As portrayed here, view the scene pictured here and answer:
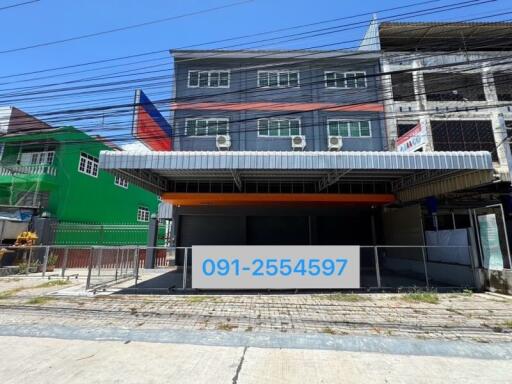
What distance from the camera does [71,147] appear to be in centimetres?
1992

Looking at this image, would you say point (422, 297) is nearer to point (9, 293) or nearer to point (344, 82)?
point (9, 293)

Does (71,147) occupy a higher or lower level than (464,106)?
lower

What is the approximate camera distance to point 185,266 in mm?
8852

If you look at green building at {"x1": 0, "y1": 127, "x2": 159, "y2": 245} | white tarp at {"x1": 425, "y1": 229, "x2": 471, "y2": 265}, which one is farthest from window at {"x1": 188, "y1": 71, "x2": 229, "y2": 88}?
white tarp at {"x1": 425, "y1": 229, "x2": 471, "y2": 265}

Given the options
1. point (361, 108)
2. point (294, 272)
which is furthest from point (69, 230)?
point (361, 108)

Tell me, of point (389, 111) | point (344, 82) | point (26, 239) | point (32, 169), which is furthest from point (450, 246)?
point (32, 169)

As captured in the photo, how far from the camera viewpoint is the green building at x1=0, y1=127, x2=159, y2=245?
18031 mm

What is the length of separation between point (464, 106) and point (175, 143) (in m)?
18.7

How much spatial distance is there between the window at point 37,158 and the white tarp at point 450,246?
2190cm

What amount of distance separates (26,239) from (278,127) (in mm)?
14540

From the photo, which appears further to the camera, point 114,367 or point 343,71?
point 343,71

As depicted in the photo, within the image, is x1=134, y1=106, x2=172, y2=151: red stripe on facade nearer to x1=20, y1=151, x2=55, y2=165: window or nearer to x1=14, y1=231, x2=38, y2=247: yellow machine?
x1=14, y1=231, x2=38, y2=247: yellow machine

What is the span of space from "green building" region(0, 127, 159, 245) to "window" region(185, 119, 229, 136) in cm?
579

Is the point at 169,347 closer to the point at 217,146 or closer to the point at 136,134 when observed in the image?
the point at 136,134
